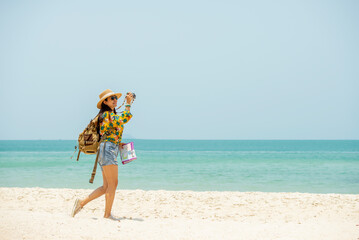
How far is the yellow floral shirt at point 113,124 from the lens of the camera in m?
4.80

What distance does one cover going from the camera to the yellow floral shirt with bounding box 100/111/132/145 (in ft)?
15.8

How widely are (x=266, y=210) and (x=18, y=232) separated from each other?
471cm

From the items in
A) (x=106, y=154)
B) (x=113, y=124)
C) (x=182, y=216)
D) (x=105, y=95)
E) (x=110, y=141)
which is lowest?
(x=182, y=216)

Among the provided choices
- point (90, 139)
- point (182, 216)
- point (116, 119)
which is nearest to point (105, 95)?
point (116, 119)

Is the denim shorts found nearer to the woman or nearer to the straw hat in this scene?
the woman

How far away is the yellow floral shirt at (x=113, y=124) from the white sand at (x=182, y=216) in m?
1.09

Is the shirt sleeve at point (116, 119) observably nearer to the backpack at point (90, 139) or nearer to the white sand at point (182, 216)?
the backpack at point (90, 139)

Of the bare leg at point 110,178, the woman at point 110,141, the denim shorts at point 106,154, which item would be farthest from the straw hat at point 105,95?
the bare leg at point 110,178

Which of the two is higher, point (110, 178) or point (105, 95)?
point (105, 95)

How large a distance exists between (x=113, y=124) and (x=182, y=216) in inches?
104

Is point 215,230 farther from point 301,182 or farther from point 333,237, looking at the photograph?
point 301,182

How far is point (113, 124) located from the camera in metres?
4.82

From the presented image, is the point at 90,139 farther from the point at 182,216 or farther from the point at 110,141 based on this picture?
the point at 182,216

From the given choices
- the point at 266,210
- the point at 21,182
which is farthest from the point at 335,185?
the point at 21,182
